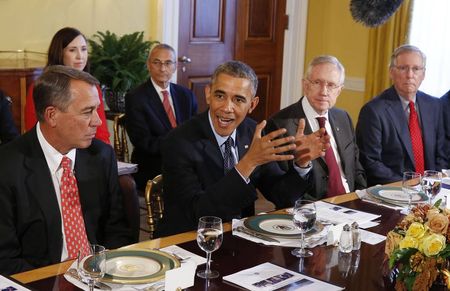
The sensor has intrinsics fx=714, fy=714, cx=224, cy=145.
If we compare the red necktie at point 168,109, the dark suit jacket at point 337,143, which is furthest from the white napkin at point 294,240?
the red necktie at point 168,109

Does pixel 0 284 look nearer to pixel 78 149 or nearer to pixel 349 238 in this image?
pixel 78 149

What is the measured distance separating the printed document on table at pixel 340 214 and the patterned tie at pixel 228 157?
0.36 meters

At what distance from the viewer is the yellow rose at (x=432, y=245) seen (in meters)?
1.78

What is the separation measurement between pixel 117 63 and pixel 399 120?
222cm

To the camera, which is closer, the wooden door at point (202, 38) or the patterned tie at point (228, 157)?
→ the patterned tie at point (228, 157)

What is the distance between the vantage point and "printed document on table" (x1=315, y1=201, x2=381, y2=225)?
2.48m

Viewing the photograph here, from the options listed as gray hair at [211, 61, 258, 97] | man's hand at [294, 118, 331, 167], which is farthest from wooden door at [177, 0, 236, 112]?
man's hand at [294, 118, 331, 167]

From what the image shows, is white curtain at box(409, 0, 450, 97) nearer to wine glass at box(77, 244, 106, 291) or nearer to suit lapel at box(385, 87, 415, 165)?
suit lapel at box(385, 87, 415, 165)

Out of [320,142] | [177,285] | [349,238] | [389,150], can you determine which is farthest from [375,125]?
[177,285]

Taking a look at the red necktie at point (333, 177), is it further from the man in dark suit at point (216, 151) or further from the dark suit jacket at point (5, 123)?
the dark suit jacket at point (5, 123)

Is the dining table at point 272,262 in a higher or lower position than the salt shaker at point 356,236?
lower

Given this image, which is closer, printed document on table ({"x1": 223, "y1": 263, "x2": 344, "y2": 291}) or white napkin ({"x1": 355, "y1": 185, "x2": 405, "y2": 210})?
printed document on table ({"x1": 223, "y1": 263, "x2": 344, "y2": 291})

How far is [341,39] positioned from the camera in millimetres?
6293

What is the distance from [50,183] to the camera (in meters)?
2.29
